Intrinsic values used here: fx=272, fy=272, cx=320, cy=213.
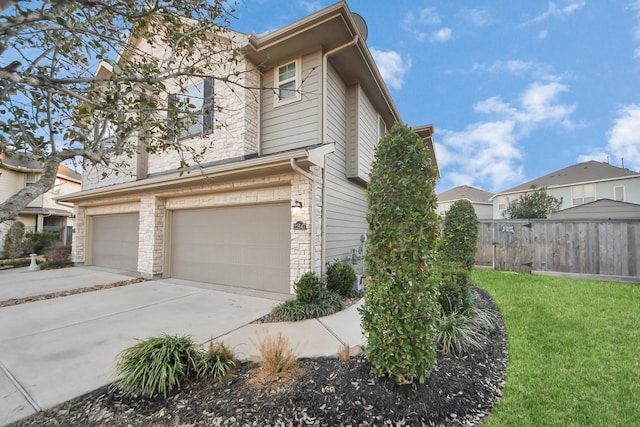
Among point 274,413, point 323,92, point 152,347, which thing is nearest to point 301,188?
point 323,92

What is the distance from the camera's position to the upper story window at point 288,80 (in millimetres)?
6504

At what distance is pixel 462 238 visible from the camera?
664 cm

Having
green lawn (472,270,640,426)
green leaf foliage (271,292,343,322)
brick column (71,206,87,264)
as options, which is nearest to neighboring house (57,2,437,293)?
green leaf foliage (271,292,343,322)

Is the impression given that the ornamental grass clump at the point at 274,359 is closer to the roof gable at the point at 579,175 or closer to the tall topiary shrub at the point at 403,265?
the tall topiary shrub at the point at 403,265

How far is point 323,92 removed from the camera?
6.16m

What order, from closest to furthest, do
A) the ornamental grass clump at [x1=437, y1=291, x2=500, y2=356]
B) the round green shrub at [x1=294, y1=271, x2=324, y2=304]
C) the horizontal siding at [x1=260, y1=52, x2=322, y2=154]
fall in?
the ornamental grass clump at [x1=437, y1=291, x2=500, y2=356] < the round green shrub at [x1=294, y1=271, x2=324, y2=304] < the horizontal siding at [x1=260, y1=52, x2=322, y2=154]

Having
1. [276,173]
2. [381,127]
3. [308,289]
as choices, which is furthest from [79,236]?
[381,127]

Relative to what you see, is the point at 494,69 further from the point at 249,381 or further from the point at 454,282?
the point at 249,381

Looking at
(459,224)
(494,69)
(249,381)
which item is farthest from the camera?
(494,69)

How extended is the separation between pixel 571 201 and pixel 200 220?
79.8 feet

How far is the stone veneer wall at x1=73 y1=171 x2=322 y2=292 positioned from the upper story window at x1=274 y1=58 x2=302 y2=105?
6.61ft

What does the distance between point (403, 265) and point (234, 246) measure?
5383 millimetres

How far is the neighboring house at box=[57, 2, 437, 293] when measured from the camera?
5801 mm

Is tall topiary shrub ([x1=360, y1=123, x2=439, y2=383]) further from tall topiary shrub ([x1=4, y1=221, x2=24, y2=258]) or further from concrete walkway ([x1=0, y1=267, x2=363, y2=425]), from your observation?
tall topiary shrub ([x1=4, y1=221, x2=24, y2=258])
